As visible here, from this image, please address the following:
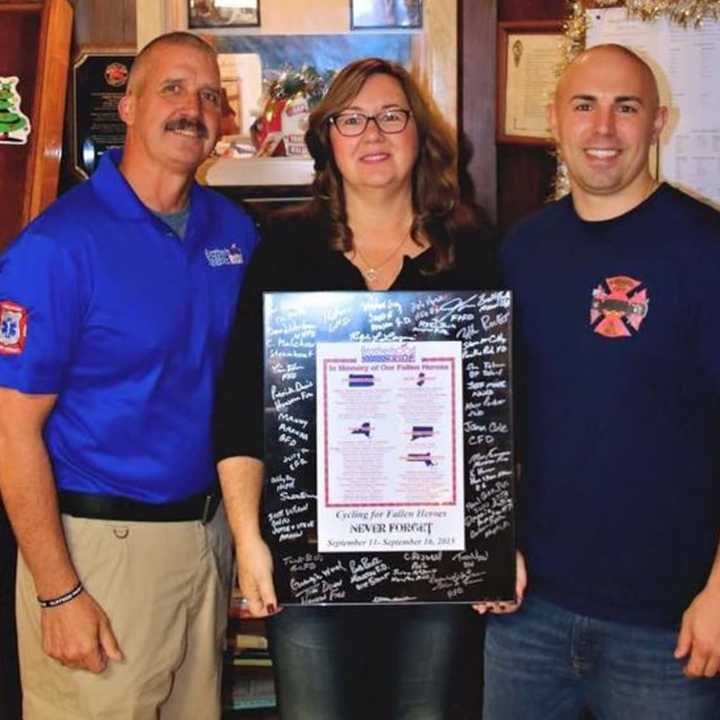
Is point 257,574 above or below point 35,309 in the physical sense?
below

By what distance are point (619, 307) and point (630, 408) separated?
16 cm

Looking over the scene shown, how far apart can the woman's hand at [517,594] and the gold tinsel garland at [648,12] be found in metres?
1.25

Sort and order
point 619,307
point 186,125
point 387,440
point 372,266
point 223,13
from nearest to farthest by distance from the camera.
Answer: point 619,307
point 387,440
point 372,266
point 186,125
point 223,13

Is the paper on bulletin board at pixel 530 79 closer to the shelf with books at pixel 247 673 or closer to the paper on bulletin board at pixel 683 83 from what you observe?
the paper on bulletin board at pixel 683 83

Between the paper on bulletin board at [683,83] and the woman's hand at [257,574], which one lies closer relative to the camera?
the woman's hand at [257,574]

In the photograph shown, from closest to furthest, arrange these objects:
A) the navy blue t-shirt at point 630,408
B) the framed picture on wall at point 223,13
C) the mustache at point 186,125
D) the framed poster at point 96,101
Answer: the navy blue t-shirt at point 630,408 < the mustache at point 186,125 < the framed picture on wall at point 223,13 < the framed poster at point 96,101

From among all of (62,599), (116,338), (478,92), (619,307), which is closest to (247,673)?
(62,599)

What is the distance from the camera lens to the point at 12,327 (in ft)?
6.14

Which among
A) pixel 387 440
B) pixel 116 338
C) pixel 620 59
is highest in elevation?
pixel 620 59

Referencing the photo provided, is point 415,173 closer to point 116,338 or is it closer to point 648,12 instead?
point 116,338

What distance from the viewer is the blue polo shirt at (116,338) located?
187 cm

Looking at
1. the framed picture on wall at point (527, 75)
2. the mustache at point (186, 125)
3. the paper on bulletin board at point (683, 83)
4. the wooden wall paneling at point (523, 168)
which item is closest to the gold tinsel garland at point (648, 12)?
the paper on bulletin board at point (683, 83)

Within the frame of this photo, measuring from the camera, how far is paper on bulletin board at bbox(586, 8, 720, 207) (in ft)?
8.07

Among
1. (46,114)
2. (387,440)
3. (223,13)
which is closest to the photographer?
(387,440)
